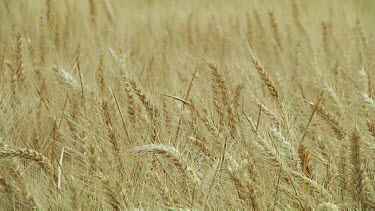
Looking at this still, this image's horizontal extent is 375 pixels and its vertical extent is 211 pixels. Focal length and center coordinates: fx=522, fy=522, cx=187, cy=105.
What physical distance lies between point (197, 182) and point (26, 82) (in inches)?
46.2

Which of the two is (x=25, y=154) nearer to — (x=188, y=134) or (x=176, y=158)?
(x=176, y=158)

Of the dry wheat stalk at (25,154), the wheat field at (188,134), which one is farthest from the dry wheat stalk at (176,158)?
the dry wheat stalk at (25,154)

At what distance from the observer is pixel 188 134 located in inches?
68.5

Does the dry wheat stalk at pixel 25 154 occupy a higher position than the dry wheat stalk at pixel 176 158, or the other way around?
the dry wheat stalk at pixel 176 158

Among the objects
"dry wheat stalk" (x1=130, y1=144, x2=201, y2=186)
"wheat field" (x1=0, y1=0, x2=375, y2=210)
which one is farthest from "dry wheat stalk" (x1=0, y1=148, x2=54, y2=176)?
"dry wheat stalk" (x1=130, y1=144, x2=201, y2=186)

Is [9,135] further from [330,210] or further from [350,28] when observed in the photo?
[350,28]

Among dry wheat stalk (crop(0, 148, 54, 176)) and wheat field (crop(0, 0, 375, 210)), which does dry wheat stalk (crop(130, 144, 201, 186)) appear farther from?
dry wheat stalk (crop(0, 148, 54, 176))

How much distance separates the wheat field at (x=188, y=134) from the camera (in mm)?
1409

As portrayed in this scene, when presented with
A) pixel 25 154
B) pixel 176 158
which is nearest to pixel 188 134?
pixel 176 158

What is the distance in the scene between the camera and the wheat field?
1.41 meters

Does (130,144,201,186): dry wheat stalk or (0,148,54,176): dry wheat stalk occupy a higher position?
(130,144,201,186): dry wheat stalk

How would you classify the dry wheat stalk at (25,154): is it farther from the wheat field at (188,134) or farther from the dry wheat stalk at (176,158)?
the dry wheat stalk at (176,158)

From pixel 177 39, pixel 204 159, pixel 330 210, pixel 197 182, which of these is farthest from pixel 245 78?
pixel 177 39

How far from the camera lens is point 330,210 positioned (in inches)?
49.8
